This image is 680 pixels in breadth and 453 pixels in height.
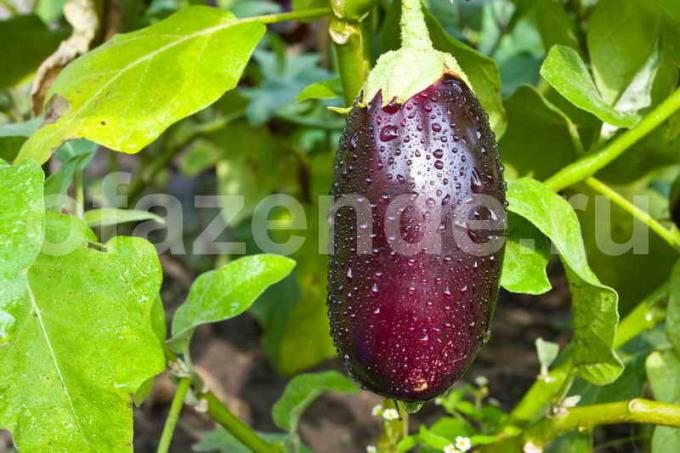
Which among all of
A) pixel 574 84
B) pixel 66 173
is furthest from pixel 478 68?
pixel 66 173

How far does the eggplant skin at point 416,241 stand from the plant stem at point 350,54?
77mm

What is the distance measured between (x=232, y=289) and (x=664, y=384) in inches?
13.2

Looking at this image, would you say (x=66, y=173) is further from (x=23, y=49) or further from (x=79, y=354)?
(x=23, y=49)

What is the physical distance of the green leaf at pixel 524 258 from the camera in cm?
59

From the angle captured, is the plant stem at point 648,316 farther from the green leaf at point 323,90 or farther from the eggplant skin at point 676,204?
the green leaf at point 323,90

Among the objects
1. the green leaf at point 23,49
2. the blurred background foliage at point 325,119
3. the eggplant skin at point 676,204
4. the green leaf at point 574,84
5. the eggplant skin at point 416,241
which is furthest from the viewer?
the green leaf at point 23,49

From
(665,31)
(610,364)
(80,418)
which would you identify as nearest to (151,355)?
(80,418)

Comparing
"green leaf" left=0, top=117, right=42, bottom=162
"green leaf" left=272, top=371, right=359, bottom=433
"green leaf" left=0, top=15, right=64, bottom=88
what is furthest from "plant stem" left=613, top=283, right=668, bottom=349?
"green leaf" left=0, top=15, right=64, bottom=88

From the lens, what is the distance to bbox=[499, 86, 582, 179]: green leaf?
77 centimetres

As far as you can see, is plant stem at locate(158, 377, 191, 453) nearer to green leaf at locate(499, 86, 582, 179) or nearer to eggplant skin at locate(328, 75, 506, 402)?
eggplant skin at locate(328, 75, 506, 402)

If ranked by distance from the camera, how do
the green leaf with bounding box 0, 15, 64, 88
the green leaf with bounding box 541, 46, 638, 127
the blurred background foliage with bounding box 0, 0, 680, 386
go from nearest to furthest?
1. the green leaf with bounding box 541, 46, 638, 127
2. the blurred background foliage with bounding box 0, 0, 680, 386
3. the green leaf with bounding box 0, 15, 64, 88

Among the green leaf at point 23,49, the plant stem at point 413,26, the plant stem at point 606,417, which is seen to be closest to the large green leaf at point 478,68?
the plant stem at point 413,26

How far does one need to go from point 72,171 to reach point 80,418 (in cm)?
22

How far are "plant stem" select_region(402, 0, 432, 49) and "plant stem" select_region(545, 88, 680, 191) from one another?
0.50 ft
